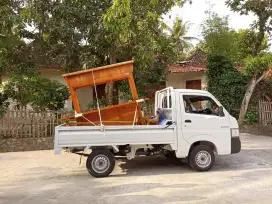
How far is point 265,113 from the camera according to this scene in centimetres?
1434

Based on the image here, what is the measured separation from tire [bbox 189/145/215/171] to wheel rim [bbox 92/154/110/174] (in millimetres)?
1960

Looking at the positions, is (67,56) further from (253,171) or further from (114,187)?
(253,171)

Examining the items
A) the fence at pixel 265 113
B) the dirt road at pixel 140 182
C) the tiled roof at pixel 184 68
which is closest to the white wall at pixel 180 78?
the tiled roof at pixel 184 68

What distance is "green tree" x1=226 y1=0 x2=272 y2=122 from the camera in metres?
14.4

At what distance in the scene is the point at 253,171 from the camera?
7086mm

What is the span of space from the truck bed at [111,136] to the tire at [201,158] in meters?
0.52

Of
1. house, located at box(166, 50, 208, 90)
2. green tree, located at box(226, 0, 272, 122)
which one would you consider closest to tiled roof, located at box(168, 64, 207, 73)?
house, located at box(166, 50, 208, 90)

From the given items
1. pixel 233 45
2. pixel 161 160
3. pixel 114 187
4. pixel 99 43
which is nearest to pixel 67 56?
pixel 99 43

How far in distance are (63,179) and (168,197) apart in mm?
2681

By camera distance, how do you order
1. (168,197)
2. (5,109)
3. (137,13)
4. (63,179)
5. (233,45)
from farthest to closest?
(233,45) → (5,109) → (137,13) → (63,179) → (168,197)

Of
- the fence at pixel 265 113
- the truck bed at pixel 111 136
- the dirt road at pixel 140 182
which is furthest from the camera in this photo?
the fence at pixel 265 113

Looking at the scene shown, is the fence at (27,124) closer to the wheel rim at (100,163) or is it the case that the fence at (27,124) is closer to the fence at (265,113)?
the wheel rim at (100,163)

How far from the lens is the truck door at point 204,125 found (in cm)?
707

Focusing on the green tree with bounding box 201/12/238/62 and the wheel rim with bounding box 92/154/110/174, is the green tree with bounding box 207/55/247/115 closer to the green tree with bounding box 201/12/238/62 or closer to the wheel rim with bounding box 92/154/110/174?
the green tree with bounding box 201/12/238/62
